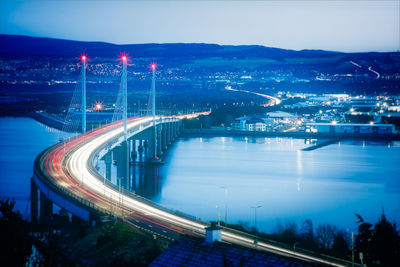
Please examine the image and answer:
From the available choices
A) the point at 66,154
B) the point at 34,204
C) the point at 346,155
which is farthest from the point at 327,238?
the point at 346,155

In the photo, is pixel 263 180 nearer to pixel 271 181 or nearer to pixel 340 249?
pixel 271 181

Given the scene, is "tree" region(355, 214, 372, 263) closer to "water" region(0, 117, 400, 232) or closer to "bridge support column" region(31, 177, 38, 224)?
"water" region(0, 117, 400, 232)

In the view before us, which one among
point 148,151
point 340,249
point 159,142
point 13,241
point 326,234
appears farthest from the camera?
point 159,142

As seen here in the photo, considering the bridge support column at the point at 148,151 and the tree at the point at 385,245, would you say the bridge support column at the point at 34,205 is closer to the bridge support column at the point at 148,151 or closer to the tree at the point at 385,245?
the tree at the point at 385,245

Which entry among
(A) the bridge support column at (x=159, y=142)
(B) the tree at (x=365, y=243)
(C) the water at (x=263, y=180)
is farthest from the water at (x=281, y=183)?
(B) the tree at (x=365, y=243)

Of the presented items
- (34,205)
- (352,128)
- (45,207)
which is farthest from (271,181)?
(352,128)

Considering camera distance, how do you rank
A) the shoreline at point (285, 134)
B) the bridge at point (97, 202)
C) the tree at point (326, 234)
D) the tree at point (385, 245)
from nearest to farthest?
1. the tree at point (385, 245)
2. the bridge at point (97, 202)
3. the tree at point (326, 234)
4. the shoreline at point (285, 134)
